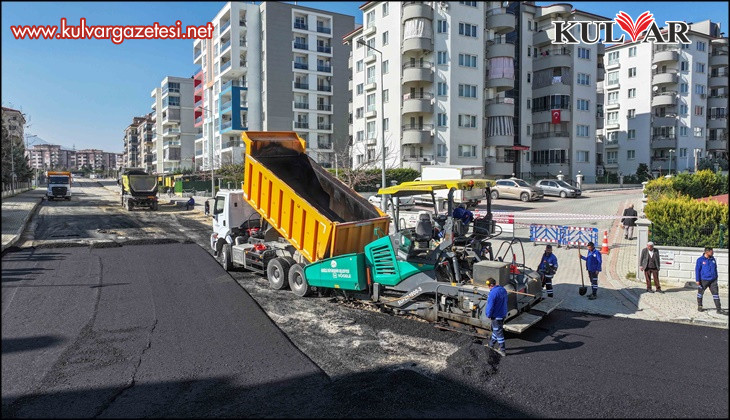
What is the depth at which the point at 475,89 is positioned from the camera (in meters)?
44.8

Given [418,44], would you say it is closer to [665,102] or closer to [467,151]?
[467,151]

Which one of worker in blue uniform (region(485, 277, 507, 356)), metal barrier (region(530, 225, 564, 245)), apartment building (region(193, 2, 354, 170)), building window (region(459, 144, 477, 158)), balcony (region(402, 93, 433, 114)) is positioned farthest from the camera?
apartment building (region(193, 2, 354, 170))

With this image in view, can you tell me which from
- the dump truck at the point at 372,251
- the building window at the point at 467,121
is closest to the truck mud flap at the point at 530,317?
the dump truck at the point at 372,251

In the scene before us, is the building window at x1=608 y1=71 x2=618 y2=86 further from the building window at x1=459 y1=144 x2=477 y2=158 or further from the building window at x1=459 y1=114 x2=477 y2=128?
the building window at x1=459 y1=144 x2=477 y2=158

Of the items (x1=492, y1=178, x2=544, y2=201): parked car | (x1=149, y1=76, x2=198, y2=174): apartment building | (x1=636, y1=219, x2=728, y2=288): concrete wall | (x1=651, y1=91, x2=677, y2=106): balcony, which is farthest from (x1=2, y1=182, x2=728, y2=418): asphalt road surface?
(x1=149, y1=76, x2=198, y2=174): apartment building

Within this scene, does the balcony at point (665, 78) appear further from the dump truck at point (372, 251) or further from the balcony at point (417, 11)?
the dump truck at point (372, 251)

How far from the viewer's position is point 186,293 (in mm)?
10875

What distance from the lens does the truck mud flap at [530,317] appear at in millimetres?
7938

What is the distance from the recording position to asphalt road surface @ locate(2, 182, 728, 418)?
5609 millimetres

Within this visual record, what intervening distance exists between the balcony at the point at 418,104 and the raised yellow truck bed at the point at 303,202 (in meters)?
30.6

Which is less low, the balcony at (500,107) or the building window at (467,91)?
the building window at (467,91)

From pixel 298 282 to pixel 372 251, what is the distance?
7.80 ft

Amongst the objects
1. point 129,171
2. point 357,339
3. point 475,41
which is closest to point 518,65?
point 475,41

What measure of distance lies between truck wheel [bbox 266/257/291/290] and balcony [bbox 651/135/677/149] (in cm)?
6130
